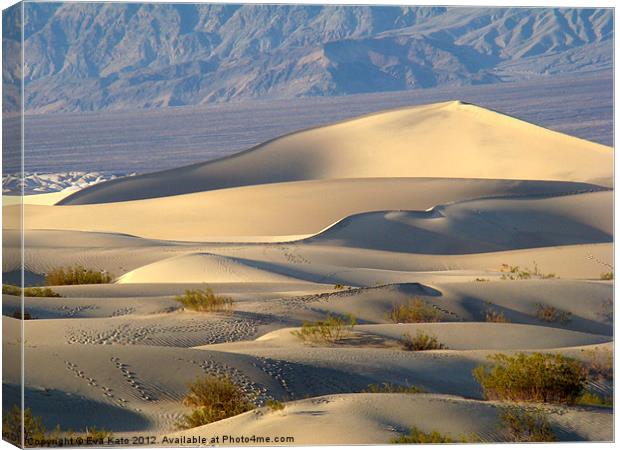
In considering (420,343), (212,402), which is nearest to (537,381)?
(212,402)

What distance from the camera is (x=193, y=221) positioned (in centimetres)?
3684

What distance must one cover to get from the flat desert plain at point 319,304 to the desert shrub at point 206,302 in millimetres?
172

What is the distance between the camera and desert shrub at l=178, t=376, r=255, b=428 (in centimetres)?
1241

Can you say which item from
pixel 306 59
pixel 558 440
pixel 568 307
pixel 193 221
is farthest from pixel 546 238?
pixel 306 59

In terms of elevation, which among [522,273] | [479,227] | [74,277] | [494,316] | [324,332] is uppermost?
[324,332]

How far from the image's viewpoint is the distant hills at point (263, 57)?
490 ft

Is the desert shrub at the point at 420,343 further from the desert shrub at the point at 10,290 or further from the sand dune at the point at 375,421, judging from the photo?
the desert shrub at the point at 10,290

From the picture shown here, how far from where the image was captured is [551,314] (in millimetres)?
19016

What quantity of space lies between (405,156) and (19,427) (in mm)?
40082

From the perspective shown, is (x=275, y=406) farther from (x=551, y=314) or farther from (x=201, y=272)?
(x=201, y=272)

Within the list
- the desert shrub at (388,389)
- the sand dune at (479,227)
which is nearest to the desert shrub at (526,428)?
the desert shrub at (388,389)

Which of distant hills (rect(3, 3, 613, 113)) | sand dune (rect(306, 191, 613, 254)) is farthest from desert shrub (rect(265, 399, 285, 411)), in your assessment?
distant hills (rect(3, 3, 613, 113))

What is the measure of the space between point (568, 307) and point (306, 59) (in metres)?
154

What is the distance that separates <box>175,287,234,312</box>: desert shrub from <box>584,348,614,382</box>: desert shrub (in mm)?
4891
